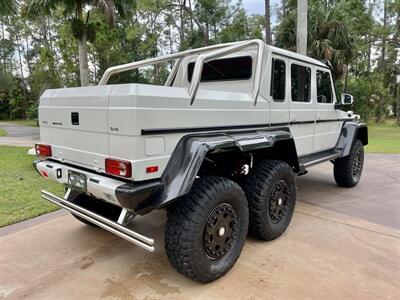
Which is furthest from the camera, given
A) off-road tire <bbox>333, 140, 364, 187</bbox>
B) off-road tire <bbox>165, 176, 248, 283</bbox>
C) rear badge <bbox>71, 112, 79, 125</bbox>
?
off-road tire <bbox>333, 140, 364, 187</bbox>

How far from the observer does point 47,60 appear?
19.9 metres

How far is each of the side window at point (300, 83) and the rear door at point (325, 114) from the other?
0.29 metres

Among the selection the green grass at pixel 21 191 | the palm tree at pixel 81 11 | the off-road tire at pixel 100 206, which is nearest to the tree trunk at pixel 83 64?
the palm tree at pixel 81 11

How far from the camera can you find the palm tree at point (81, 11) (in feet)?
32.2

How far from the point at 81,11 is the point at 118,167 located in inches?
390

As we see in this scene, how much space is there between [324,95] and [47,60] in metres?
19.5

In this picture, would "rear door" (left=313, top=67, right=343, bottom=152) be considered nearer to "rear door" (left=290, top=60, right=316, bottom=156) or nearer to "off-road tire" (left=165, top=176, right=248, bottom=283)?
"rear door" (left=290, top=60, right=316, bottom=156)

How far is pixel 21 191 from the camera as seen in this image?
5367mm

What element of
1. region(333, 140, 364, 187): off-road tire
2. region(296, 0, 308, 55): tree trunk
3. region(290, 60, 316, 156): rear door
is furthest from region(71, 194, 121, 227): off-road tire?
region(296, 0, 308, 55): tree trunk

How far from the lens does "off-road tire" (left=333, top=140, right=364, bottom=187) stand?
552cm

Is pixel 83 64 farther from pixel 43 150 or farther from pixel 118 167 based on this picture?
pixel 118 167

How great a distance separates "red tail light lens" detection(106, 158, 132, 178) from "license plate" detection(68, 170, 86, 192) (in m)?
0.32

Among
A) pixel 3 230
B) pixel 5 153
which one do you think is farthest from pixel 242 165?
pixel 5 153

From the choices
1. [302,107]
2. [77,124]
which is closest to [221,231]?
[77,124]
